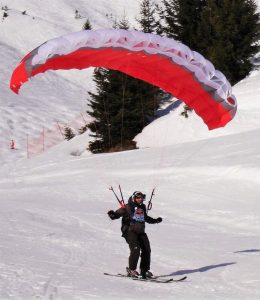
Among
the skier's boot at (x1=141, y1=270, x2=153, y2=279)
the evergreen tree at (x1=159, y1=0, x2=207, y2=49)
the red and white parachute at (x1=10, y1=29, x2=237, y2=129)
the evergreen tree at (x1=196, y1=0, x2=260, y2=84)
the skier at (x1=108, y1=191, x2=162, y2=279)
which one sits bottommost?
the skier's boot at (x1=141, y1=270, x2=153, y2=279)

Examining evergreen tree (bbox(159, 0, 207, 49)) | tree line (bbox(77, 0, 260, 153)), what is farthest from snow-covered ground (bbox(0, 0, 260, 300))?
evergreen tree (bbox(159, 0, 207, 49))

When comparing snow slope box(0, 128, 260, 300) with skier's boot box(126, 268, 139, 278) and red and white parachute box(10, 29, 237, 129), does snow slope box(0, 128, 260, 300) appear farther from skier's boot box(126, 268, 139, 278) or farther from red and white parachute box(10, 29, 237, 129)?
red and white parachute box(10, 29, 237, 129)

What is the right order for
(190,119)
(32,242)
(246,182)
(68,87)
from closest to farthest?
(32,242), (246,182), (190,119), (68,87)

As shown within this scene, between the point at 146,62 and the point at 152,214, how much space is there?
6706 mm

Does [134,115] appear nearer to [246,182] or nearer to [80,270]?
[246,182]

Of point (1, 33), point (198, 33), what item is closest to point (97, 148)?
point (198, 33)

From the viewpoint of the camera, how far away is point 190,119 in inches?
A: 1220

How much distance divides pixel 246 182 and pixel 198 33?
20.0 m

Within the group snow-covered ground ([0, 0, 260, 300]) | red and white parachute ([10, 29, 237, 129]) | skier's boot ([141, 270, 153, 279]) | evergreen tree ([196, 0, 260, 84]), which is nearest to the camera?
snow-covered ground ([0, 0, 260, 300])

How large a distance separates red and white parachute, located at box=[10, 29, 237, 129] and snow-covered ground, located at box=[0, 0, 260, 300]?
3032 mm

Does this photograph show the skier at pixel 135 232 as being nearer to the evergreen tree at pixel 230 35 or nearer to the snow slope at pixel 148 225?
the snow slope at pixel 148 225

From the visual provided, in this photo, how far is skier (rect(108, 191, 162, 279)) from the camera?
9.66 meters

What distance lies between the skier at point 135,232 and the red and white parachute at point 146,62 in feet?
8.17

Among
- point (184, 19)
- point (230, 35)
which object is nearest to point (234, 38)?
point (230, 35)
